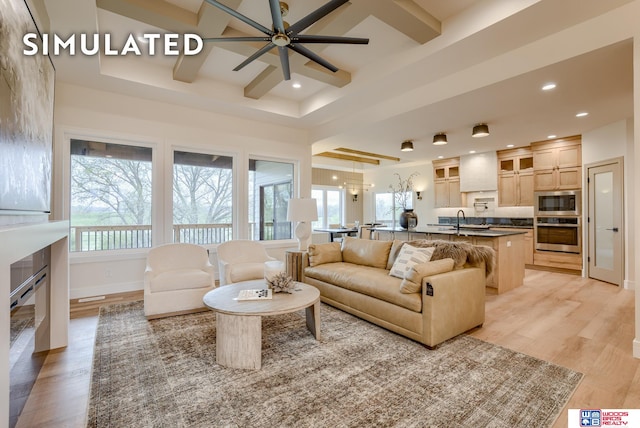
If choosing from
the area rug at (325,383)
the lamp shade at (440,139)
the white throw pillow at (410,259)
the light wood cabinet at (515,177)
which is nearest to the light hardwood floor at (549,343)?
the area rug at (325,383)

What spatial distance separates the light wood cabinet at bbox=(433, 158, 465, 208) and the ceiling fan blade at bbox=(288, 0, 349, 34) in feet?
21.7

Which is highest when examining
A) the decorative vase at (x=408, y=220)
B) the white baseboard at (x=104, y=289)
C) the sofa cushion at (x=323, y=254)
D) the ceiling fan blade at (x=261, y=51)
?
the ceiling fan blade at (x=261, y=51)

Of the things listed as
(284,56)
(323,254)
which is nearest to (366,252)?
(323,254)

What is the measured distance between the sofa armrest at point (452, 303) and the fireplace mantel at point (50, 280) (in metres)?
2.50

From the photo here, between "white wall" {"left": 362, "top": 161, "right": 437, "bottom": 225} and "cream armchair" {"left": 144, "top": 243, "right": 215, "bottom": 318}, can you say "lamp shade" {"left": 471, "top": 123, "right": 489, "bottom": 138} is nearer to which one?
"white wall" {"left": 362, "top": 161, "right": 437, "bottom": 225}

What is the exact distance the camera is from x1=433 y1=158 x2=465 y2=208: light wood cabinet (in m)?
7.87

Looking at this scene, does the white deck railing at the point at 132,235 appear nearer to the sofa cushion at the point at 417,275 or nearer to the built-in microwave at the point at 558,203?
the sofa cushion at the point at 417,275

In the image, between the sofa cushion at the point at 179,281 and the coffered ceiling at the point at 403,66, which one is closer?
the coffered ceiling at the point at 403,66

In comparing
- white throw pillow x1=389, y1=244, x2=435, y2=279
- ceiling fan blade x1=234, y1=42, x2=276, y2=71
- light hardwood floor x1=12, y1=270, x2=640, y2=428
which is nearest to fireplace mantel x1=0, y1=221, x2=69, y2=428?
light hardwood floor x1=12, y1=270, x2=640, y2=428

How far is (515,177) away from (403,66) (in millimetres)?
4821

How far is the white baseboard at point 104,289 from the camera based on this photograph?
4.01 metres

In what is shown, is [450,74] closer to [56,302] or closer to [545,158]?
[545,158]

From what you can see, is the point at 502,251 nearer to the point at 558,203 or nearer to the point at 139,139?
the point at 558,203

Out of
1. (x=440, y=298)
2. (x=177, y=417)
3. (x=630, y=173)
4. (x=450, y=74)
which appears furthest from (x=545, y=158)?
(x=177, y=417)
